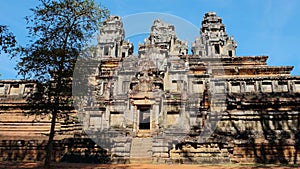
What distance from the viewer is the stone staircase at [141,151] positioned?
615 inches

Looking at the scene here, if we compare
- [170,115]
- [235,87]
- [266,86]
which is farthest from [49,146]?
[266,86]

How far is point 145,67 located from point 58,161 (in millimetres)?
16029

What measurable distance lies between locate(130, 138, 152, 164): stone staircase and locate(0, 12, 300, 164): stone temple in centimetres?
7

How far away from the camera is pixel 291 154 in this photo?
49.1 feet

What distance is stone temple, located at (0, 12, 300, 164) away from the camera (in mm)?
15273

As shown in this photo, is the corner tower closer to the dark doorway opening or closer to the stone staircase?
the dark doorway opening

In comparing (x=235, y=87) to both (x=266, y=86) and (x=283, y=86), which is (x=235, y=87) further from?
(x=283, y=86)

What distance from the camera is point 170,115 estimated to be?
23.3 m

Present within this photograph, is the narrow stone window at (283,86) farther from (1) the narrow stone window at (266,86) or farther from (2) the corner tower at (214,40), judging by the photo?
(2) the corner tower at (214,40)

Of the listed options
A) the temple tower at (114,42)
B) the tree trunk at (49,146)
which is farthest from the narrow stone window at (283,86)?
the temple tower at (114,42)

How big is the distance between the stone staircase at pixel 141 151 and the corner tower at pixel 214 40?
89.0ft

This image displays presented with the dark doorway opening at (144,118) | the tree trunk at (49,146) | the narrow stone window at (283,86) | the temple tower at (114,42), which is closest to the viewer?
the tree trunk at (49,146)

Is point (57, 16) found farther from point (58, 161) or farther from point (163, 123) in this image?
point (163, 123)

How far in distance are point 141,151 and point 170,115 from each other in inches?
273
